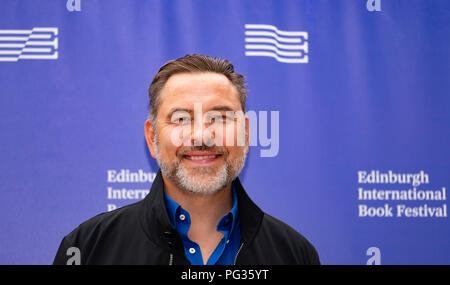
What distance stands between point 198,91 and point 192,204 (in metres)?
0.42

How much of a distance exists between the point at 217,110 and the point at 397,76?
1287mm

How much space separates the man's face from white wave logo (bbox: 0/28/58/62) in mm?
1021

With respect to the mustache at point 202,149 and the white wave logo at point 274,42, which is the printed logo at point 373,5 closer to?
the white wave logo at point 274,42

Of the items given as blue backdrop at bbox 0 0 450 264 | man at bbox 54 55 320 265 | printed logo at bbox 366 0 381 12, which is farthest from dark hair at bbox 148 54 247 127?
printed logo at bbox 366 0 381 12

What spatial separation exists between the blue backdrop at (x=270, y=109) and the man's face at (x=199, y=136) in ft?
2.24

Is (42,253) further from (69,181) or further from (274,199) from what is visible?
(274,199)

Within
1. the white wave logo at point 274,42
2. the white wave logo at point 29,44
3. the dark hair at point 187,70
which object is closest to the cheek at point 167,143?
the dark hair at point 187,70

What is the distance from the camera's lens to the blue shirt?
49.3 inches

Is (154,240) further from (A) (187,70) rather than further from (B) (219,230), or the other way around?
(A) (187,70)

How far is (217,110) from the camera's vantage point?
4.24 ft

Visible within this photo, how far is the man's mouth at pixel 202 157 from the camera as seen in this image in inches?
51.0

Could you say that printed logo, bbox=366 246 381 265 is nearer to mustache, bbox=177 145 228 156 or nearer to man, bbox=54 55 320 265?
man, bbox=54 55 320 265

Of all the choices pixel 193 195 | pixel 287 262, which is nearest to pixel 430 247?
pixel 287 262

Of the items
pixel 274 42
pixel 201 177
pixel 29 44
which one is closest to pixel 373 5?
pixel 274 42
